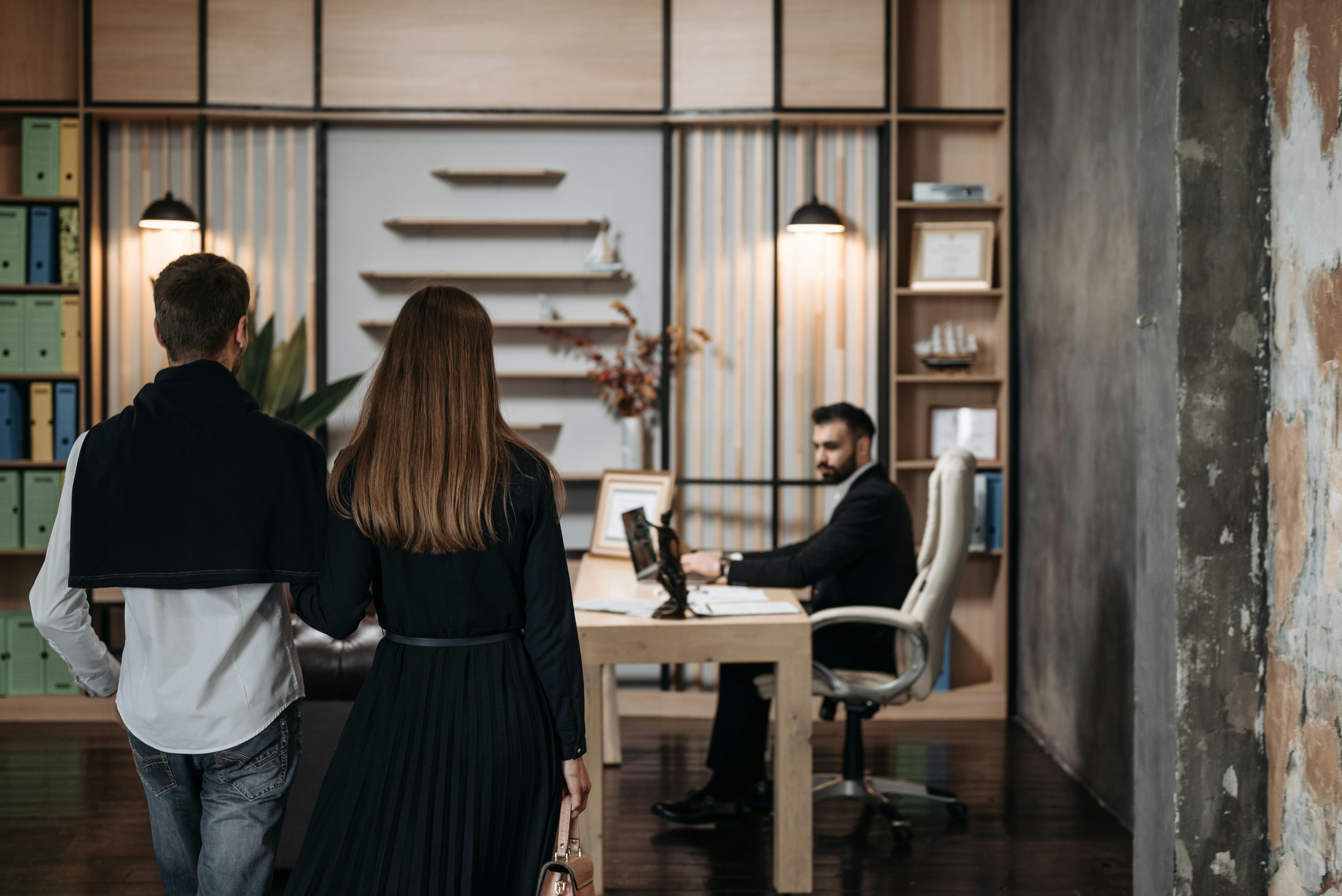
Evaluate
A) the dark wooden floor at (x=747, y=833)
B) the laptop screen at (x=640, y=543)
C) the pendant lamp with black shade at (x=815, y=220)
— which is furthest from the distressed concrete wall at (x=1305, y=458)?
the pendant lamp with black shade at (x=815, y=220)

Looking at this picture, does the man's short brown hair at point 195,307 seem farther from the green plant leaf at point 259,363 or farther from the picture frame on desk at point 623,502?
the green plant leaf at point 259,363

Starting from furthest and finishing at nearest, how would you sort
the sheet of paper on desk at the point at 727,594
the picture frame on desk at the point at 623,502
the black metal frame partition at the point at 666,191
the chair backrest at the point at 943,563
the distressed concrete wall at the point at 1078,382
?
the black metal frame partition at the point at 666,191, the picture frame on desk at the point at 623,502, the distressed concrete wall at the point at 1078,382, the chair backrest at the point at 943,563, the sheet of paper on desk at the point at 727,594

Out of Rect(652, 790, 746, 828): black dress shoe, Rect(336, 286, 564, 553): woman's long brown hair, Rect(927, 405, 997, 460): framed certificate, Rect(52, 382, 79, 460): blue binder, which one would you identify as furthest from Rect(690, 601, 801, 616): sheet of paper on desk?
Rect(52, 382, 79, 460): blue binder

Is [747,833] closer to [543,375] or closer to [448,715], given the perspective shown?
[448,715]

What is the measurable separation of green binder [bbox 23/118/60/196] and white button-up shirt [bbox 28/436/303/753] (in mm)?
3817

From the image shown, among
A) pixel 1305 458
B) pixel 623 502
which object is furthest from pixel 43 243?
pixel 1305 458

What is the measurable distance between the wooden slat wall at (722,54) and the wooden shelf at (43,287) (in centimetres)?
285

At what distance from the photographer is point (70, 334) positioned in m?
4.82

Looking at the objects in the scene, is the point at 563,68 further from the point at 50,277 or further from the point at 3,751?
the point at 3,751

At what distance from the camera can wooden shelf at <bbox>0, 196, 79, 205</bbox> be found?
15.6 ft

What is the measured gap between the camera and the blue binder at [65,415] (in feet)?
15.7

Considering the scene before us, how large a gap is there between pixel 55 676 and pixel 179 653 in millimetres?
3739

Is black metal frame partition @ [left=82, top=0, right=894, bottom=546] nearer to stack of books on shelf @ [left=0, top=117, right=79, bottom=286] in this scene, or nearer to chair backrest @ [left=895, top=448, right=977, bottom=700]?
stack of books on shelf @ [left=0, top=117, right=79, bottom=286]

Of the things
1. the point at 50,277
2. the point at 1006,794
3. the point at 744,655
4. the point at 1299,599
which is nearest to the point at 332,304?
the point at 50,277
